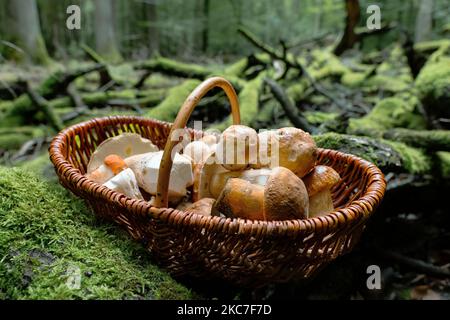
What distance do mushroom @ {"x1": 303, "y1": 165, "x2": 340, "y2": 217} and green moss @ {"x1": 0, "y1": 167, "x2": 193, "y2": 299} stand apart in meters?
0.58

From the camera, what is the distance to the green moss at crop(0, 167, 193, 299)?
1.08m

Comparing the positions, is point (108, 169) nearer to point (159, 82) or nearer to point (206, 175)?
point (206, 175)

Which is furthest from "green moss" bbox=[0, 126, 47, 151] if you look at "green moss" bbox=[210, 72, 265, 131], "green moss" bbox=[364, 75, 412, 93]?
"green moss" bbox=[364, 75, 412, 93]

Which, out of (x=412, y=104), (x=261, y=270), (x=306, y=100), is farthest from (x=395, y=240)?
(x=306, y=100)

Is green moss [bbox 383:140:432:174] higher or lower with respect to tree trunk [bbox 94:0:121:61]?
lower

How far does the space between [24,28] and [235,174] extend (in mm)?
7444

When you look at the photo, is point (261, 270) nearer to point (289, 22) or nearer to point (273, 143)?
point (273, 143)

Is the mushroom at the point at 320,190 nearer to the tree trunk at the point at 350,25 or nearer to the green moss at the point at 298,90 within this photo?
the green moss at the point at 298,90

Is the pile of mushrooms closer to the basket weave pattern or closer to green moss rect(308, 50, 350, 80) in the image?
the basket weave pattern

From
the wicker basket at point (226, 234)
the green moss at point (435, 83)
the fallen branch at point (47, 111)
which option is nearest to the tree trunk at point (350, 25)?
the green moss at point (435, 83)

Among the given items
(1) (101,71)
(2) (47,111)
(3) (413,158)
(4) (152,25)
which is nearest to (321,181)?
(3) (413,158)

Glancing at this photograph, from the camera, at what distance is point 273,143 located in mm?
1503

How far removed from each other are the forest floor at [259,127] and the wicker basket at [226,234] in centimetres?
10
